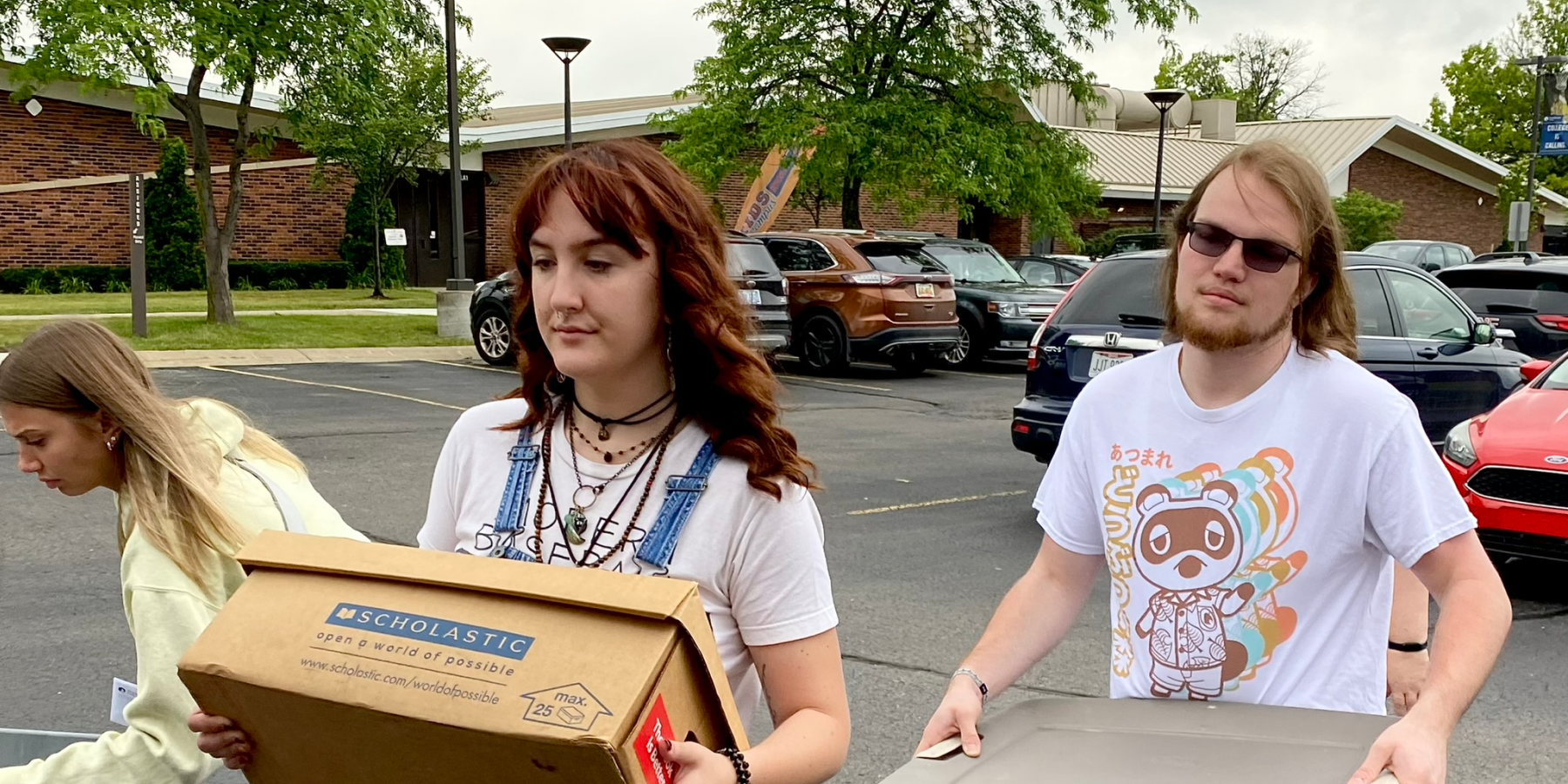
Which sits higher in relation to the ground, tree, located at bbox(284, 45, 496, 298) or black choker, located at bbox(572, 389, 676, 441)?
tree, located at bbox(284, 45, 496, 298)

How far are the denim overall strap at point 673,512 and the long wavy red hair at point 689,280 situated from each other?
45 mm

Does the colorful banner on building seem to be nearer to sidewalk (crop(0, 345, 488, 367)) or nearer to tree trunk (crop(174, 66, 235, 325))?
sidewalk (crop(0, 345, 488, 367))

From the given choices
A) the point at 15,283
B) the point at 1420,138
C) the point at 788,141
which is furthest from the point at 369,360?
the point at 1420,138

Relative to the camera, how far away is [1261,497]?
7.22 feet

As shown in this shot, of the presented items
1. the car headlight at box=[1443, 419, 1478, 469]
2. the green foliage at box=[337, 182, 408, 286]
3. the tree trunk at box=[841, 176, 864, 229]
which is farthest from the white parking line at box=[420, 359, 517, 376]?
the green foliage at box=[337, 182, 408, 286]

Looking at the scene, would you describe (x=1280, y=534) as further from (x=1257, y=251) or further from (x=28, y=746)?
(x=28, y=746)

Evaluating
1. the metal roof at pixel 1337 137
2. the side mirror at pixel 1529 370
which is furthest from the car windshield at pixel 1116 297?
the metal roof at pixel 1337 137

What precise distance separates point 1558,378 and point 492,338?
473 inches

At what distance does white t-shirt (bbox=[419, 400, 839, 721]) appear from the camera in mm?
1904

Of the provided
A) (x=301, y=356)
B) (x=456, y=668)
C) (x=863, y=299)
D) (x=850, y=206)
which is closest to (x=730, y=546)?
(x=456, y=668)

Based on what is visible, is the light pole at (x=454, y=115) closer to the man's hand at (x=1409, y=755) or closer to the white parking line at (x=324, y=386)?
the white parking line at (x=324, y=386)

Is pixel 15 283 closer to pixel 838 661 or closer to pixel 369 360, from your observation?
pixel 369 360

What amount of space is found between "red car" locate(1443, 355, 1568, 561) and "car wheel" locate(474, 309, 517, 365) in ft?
38.3

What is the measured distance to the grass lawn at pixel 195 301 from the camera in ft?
70.1
